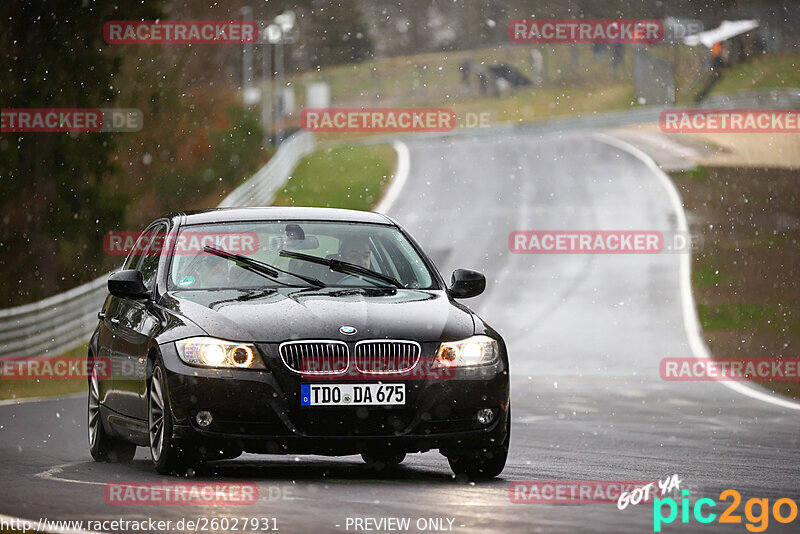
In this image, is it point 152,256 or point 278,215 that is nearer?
point 278,215

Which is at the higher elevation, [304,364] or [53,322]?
[304,364]

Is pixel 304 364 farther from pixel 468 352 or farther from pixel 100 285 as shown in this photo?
pixel 100 285

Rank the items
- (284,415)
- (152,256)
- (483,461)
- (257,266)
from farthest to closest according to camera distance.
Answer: (152,256)
(257,266)
(483,461)
(284,415)

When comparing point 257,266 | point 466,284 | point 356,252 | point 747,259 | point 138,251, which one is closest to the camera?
point 257,266

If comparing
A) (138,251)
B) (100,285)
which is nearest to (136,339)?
(138,251)

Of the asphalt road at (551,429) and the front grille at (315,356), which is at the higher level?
the front grille at (315,356)

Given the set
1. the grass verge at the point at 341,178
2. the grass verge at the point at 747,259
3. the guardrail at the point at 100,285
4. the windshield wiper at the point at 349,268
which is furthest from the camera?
the grass verge at the point at 341,178

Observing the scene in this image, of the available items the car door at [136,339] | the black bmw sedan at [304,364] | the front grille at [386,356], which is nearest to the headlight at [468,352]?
the black bmw sedan at [304,364]

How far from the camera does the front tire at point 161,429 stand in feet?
29.4

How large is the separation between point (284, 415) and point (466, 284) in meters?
1.77

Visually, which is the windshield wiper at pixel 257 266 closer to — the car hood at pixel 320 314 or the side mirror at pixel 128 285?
the car hood at pixel 320 314

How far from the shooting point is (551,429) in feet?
46.7

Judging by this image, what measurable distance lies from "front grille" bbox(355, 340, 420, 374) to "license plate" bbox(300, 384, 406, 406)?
0.09 meters

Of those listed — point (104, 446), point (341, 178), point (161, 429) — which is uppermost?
point (161, 429)
